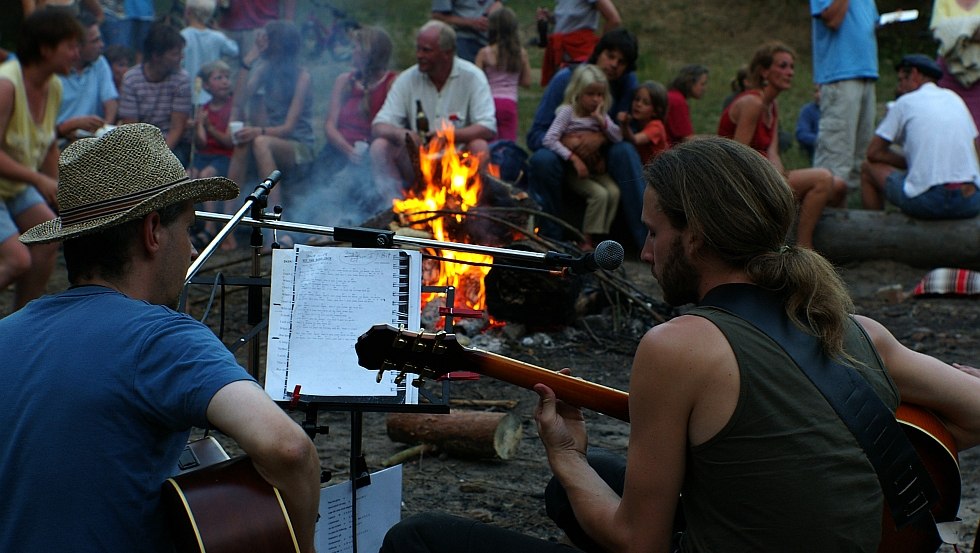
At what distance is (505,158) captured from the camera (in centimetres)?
919

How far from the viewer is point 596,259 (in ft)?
10.0

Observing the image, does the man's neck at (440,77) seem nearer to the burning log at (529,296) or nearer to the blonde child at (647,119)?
the blonde child at (647,119)

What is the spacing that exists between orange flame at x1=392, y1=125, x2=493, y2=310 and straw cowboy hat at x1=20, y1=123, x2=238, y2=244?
13.4 ft

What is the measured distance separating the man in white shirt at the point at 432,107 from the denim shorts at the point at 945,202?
12.0ft

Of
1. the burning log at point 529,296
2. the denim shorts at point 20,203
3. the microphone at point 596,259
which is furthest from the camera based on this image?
the burning log at point 529,296

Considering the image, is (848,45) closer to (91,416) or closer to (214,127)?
(214,127)

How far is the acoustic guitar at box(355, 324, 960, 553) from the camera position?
9.24ft

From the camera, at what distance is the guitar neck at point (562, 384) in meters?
→ 2.81

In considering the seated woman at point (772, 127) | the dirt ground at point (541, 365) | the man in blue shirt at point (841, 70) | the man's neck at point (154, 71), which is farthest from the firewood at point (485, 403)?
the man's neck at point (154, 71)

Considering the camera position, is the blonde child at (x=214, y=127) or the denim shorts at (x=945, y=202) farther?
the blonde child at (x=214, y=127)

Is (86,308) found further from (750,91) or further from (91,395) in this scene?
(750,91)

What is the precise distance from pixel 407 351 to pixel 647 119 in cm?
689

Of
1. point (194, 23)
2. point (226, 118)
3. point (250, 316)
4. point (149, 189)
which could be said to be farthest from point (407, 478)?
point (194, 23)

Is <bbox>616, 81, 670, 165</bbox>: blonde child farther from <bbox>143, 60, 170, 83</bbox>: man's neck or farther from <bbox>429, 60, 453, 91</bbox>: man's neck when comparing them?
<bbox>143, 60, 170, 83</bbox>: man's neck
